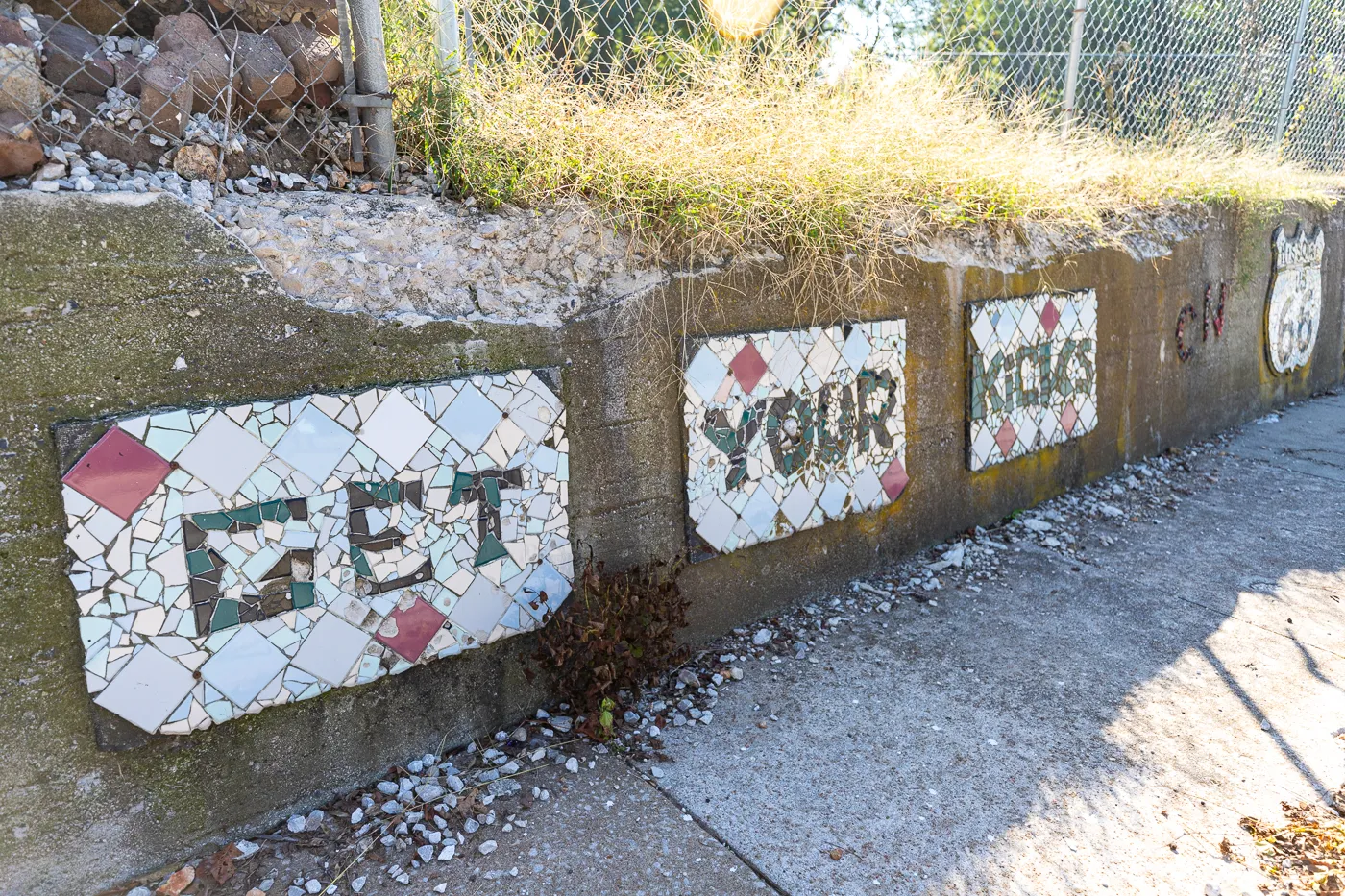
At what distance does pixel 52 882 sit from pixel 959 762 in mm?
2143

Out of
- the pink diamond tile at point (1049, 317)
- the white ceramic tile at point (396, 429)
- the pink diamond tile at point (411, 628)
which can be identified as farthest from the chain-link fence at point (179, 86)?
the pink diamond tile at point (1049, 317)

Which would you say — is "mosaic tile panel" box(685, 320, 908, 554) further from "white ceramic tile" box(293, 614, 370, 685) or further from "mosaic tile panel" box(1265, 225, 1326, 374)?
"mosaic tile panel" box(1265, 225, 1326, 374)

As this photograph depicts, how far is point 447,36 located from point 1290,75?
23.1ft

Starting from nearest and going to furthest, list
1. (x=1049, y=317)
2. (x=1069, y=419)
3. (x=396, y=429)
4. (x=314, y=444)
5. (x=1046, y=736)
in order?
(x=314, y=444)
(x=396, y=429)
(x=1046, y=736)
(x=1049, y=317)
(x=1069, y=419)

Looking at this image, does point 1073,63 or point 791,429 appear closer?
point 791,429

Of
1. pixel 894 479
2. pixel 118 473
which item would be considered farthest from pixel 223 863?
pixel 894 479

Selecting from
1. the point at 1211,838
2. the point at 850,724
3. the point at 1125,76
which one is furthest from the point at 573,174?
the point at 1125,76

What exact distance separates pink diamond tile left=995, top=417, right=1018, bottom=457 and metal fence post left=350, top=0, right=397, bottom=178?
2768mm

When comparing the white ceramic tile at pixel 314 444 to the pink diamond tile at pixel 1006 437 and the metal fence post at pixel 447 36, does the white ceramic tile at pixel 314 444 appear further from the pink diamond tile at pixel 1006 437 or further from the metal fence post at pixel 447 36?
the pink diamond tile at pixel 1006 437

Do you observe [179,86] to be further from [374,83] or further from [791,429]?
[791,429]

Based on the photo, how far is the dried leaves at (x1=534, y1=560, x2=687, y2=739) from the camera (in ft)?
8.00

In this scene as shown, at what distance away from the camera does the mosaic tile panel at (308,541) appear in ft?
6.11

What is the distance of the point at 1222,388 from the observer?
5.67m

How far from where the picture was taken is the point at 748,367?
114 inches
